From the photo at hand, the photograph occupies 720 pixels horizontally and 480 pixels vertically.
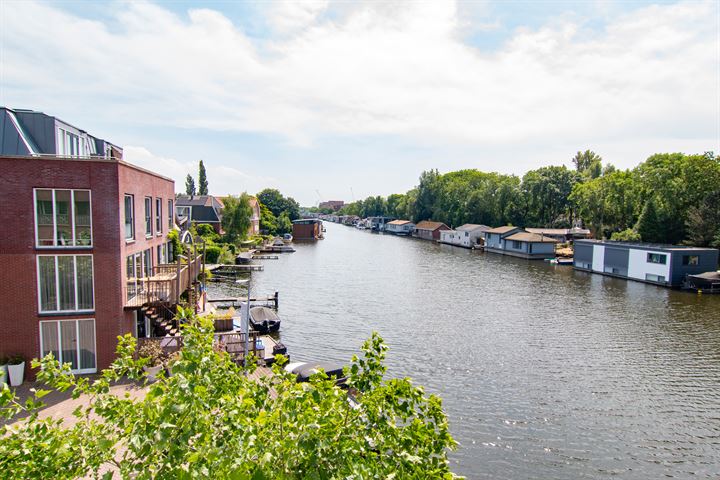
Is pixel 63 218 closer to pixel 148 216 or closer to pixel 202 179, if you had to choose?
pixel 148 216

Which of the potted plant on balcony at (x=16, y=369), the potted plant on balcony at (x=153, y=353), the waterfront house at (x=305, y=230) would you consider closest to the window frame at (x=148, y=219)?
the potted plant on balcony at (x=153, y=353)

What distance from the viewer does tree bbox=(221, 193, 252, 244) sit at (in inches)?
2916

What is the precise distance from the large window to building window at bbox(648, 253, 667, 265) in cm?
5379

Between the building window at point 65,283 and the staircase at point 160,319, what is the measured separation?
7.32 ft

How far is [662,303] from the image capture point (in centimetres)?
4112

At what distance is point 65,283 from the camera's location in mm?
17438

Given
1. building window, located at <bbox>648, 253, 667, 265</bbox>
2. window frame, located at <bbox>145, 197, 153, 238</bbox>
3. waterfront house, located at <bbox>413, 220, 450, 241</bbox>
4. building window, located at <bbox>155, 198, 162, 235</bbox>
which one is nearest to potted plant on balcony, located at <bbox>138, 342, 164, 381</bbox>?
window frame, located at <bbox>145, 197, 153, 238</bbox>

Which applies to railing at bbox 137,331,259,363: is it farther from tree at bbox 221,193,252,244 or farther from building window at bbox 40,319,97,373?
tree at bbox 221,193,252,244

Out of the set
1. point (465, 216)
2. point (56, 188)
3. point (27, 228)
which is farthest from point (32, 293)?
point (465, 216)

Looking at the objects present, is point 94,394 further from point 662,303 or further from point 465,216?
point 465,216

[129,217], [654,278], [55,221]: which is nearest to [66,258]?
[55,221]

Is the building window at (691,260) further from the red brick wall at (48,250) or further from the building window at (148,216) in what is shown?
the red brick wall at (48,250)

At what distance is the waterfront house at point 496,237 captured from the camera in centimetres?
8395

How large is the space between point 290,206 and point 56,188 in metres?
124
